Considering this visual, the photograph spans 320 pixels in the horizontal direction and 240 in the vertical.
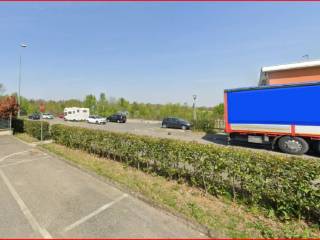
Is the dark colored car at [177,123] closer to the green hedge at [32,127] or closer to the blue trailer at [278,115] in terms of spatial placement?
the blue trailer at [278,115]

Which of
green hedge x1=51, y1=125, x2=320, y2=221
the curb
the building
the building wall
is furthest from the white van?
green hedge x1=51, y1=125, x2=320, y2=221

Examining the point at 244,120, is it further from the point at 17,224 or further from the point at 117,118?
the point at 117,118

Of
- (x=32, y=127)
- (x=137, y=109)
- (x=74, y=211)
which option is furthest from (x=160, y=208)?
(x=137, y=109)

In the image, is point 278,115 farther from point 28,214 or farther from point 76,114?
point 76,114

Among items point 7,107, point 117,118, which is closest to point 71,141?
point 7,107

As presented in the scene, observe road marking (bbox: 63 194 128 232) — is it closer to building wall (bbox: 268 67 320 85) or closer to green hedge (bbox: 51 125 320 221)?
green hedge (bbox: 51 125 320 221)

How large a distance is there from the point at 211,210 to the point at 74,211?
286 centimetres

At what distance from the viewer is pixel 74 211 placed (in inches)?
164

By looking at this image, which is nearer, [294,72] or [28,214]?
[28,214]

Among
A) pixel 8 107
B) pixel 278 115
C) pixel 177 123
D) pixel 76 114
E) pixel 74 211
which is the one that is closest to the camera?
pixel 74 211

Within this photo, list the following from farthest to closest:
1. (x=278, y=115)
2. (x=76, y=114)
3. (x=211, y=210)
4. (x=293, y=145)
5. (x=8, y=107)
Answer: (x=76, y=114) < (x=8, y=107) < (x=278, y=115) < (x=293, y=145) < (x=211, y=210)

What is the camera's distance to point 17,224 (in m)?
3.67

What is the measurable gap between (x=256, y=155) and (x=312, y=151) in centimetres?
912

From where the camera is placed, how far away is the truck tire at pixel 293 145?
10.1 meters
